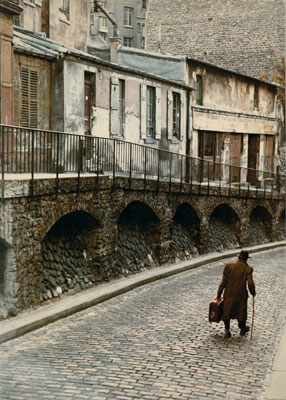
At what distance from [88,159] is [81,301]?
11.6 ft

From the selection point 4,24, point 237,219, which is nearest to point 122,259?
point 4,24

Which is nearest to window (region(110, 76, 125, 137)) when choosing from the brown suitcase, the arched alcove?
the brown suitcase

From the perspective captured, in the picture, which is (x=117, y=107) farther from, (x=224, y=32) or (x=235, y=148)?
(x=224, y=32)

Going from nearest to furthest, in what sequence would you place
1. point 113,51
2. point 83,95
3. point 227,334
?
point 227,334 < point 83,95 < point 113,51

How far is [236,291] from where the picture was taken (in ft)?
34.7

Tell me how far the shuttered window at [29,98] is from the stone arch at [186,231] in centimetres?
593

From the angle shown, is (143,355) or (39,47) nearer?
(143,355)

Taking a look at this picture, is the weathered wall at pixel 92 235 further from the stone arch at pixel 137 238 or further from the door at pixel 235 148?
the door at pixel 235 148

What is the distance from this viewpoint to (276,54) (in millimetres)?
34531

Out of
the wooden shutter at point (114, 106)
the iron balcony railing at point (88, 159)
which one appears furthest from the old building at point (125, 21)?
the wooden shutter at point (114, 106)

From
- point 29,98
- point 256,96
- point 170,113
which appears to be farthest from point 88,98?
point 256,96

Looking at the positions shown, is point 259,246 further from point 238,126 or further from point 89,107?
point 89,107

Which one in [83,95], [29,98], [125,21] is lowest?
[29,98]

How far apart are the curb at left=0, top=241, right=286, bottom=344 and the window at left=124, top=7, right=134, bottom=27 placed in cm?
4052
